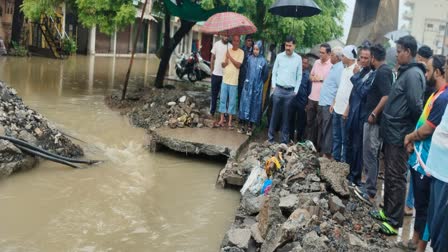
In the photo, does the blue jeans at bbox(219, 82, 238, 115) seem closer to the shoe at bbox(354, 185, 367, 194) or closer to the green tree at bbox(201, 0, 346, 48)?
the green tree at bbox(201, 0, 346, 48)

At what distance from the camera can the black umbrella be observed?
26.1 ft

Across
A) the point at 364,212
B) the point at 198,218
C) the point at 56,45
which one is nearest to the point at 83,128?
the point at 198,218

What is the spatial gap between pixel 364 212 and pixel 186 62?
12335 millimetres

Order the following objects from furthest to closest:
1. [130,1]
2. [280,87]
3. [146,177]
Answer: [130,1]
[280,87]
[146,177]

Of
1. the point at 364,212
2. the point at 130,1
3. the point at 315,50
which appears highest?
the point at 130,1

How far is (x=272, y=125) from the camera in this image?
7102 millimetres

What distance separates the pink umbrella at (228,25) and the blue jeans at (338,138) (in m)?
2.75

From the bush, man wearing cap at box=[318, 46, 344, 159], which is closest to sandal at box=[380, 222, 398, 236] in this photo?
man wearing cap at box=[318, 46, 344, 159]

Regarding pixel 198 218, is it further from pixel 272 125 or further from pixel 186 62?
pixel 186 62

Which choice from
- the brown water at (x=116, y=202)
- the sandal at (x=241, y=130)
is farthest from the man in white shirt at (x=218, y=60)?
the brown water at (x=116, y=202)

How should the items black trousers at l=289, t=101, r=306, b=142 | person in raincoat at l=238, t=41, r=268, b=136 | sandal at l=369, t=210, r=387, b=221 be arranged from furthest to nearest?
person in raincoat at l=238, t=41, r=268, b=136 → black trousers at l=289, t=101, r=306, b=142 → sandal at l=369, t=210, r=387, b=221

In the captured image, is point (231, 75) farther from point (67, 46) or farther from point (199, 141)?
point (67, 46)

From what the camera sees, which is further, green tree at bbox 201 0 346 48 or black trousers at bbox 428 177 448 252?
green tree at bbox 201 0 346 48

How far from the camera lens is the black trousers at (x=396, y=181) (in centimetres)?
425
